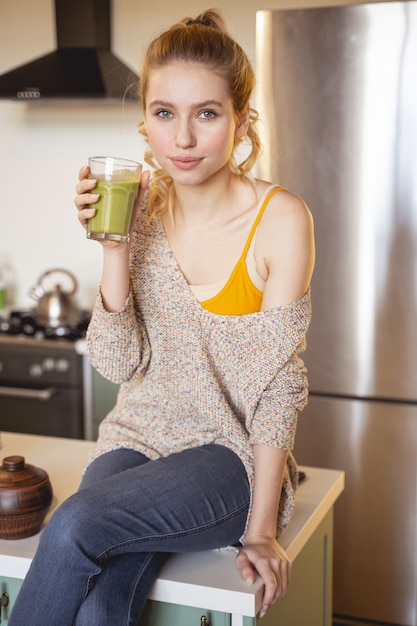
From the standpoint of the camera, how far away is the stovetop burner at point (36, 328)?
3.20 m

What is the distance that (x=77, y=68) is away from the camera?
319 cm

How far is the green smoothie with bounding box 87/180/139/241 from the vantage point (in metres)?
1.40

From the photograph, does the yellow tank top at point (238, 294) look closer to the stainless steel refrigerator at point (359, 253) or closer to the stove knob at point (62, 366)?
the stainless steel refrigerator at point (359, 253)

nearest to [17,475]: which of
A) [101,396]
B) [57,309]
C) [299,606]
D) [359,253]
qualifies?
[299,606]

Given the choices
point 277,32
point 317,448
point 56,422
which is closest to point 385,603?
point 317,448

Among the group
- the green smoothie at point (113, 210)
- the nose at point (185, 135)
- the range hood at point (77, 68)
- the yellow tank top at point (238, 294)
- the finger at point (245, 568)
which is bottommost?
the finger at point (245, 568)

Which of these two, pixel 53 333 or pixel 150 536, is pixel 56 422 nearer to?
pixel 53 333

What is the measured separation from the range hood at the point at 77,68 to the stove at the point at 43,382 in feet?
2.82

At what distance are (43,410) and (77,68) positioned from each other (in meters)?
1.26

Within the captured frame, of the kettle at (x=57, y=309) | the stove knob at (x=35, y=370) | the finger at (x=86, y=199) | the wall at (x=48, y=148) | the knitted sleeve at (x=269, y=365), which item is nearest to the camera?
the finger at (x=86, y=199)

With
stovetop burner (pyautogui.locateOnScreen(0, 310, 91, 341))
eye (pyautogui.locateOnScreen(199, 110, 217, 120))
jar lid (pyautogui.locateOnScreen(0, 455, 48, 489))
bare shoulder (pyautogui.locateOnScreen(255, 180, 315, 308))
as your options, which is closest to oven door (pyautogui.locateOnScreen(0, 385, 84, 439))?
stovetop burner (pyautogui.locateOnScreen(0, 310, 91, 341))

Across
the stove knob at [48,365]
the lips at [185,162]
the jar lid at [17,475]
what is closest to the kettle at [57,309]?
the stove knob at [48,365]

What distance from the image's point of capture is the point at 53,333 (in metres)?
3.21

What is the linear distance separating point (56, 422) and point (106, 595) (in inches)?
74.1
